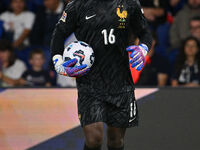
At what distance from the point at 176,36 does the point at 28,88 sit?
3.02 m

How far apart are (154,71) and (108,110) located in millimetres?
2693

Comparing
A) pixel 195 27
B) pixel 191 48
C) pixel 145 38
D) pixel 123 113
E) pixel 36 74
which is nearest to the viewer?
pixel 123 113

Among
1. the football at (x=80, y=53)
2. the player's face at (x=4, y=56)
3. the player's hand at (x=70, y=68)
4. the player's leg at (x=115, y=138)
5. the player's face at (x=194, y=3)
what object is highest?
the player's face at (x=194, y=3)

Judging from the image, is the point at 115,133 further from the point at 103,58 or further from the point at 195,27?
the point at 195,27

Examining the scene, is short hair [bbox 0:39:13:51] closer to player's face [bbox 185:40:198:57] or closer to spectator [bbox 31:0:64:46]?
spectator [bbox 31:0:64:46]

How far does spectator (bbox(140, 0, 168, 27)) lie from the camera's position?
24.4ft

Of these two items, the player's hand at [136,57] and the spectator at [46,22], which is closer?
the player's hand at [136,57]

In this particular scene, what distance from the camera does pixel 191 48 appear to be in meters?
6.52

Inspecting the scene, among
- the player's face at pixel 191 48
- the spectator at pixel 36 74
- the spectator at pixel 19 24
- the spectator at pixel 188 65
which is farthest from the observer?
the spectator at pixel 19 24

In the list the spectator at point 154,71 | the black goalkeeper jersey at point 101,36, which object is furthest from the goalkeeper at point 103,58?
the spectator at point 154,71

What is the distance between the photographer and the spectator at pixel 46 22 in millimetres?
7664

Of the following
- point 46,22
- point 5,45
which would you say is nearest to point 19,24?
point 46,22

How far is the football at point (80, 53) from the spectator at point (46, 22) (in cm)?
402

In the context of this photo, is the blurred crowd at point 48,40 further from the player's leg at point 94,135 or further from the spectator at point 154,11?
the player's leg at point 94,135
